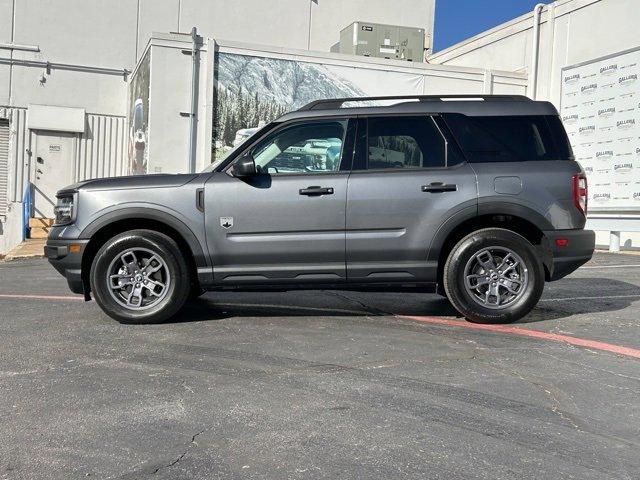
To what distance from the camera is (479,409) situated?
359 cm

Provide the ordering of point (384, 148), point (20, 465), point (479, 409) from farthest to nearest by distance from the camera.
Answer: point (384, 148), point (479, 409), point (20, 465)

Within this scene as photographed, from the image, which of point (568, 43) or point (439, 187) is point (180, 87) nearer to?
point (568, 43)

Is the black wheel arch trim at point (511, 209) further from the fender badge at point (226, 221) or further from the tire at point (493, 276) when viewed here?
the fender badge at point (226, 221)

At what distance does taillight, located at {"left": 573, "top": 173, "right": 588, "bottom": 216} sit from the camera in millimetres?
5660

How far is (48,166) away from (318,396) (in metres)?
17.6

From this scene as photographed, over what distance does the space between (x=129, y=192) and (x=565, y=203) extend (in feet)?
12.6

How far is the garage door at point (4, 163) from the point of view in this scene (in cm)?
1911

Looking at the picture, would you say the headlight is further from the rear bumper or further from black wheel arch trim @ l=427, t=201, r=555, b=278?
the rear bumper

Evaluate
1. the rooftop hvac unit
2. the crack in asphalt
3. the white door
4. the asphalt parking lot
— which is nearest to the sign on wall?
the rooftop hvac unit

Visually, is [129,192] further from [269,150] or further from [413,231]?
[413,231]

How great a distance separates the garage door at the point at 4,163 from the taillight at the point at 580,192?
1783 cm

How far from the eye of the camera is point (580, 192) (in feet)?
18.7

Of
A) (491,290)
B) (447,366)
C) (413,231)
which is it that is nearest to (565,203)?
(491,290)

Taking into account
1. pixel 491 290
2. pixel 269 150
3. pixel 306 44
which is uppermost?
pixel 306 44
